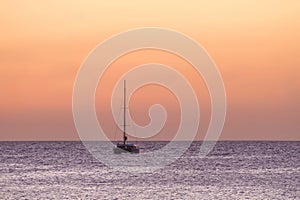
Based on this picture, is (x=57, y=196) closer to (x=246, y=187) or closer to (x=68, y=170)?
(x=246, y=187)

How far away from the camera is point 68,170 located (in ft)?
349

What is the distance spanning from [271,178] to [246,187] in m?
13.8

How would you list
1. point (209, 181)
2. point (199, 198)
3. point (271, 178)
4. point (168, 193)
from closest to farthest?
point (199, 198)
point (168, 193)
point (209, 181)
point (271, 178)

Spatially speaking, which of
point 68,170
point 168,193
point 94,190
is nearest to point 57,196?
point 94,190

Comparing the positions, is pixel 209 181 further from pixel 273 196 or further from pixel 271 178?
pixel 273 196

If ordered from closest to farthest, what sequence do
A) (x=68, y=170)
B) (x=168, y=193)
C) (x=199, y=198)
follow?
(x=199, y=198), (x=168, y=193), (x=68, y=170)

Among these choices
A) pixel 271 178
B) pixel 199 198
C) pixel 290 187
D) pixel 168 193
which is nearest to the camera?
pixel 199 198

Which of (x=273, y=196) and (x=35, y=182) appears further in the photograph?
(x=35, y=182)

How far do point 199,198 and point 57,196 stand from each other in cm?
1340

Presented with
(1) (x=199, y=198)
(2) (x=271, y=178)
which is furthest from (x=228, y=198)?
(2) (x=271, y=178)

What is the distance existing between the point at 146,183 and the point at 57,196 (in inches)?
625

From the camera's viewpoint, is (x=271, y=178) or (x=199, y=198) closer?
(x=199, y=198)

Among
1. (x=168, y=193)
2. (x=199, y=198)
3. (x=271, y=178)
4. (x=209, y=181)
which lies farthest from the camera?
(x=271, y=178)

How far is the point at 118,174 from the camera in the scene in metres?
96.1
